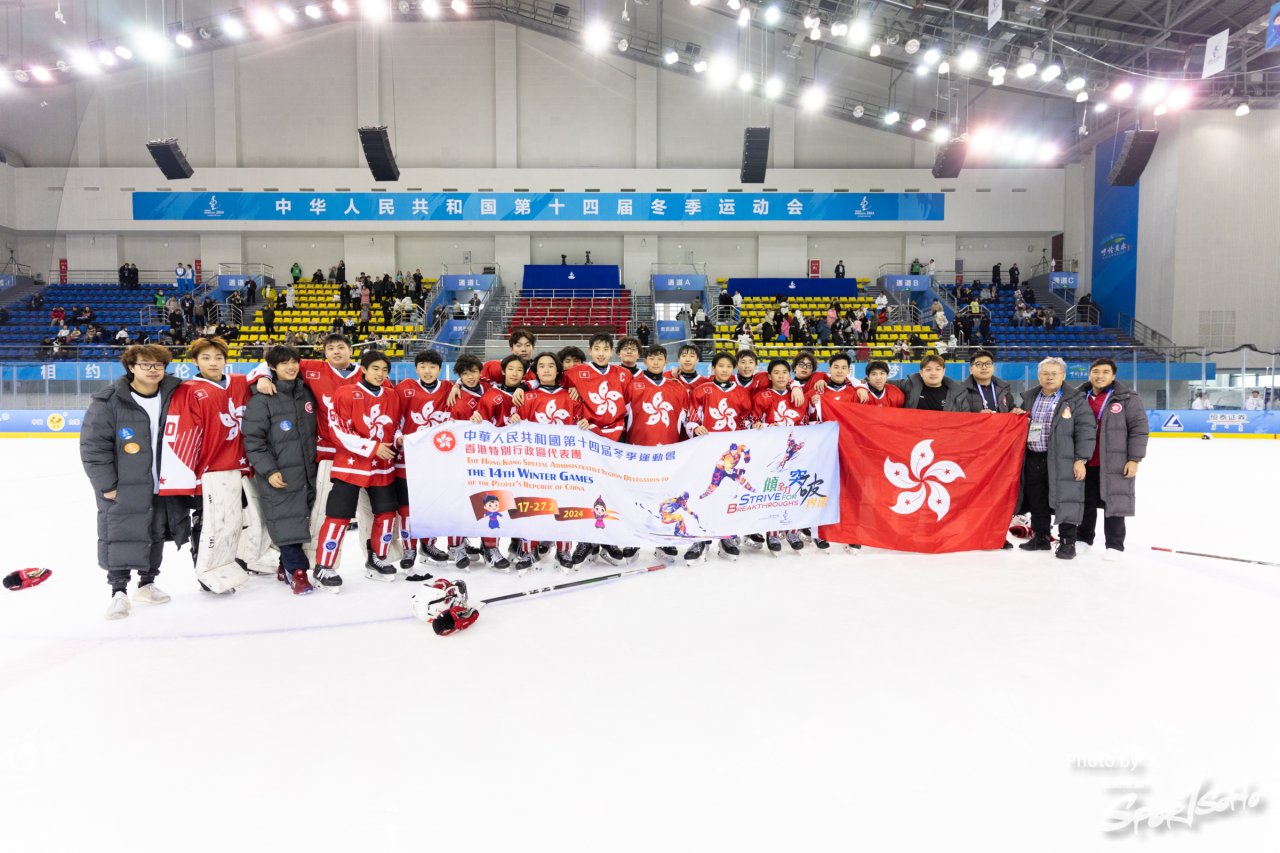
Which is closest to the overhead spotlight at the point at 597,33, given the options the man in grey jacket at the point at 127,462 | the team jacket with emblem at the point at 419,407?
the team jacket with emblem at the point at 419,407

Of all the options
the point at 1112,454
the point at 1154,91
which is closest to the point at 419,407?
the point at 1112,454

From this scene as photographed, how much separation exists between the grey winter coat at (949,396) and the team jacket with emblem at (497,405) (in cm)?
311

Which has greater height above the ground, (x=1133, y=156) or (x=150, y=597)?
(x=1133, y=156)

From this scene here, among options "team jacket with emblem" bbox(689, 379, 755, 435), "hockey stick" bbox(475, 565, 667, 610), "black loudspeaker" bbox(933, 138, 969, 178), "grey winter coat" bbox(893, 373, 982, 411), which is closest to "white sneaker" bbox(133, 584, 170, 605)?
"hockey stick" bbox(475, 565, 667, 610)

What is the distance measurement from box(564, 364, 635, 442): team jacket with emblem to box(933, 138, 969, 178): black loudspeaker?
48.0 ft

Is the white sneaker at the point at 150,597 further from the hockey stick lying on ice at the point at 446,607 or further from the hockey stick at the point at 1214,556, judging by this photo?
the hockey stick at the point at 1214,556

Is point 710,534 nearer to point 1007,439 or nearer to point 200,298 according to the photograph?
point 1007,439

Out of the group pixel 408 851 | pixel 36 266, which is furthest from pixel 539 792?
pixel 36 266

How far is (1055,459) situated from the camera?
4914mm

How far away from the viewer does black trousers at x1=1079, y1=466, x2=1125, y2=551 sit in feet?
16.0

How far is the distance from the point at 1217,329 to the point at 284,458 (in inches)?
919

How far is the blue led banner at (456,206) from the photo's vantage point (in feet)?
73.0

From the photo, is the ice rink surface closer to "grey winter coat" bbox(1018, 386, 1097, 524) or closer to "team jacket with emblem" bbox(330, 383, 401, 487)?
"grey winter coat" bbox(1018, 386, 1097, 524)

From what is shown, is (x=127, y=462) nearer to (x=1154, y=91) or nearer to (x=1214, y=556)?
(x=1214, y=556)
